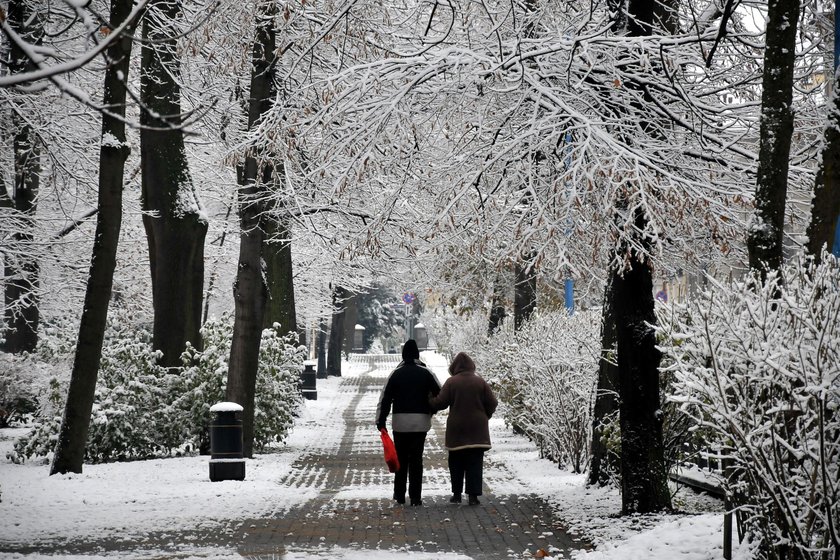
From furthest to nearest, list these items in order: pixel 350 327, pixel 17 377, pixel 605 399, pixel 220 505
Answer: pixel 350 327, pixel 17 377, pixel 605 399, pixel 220 505

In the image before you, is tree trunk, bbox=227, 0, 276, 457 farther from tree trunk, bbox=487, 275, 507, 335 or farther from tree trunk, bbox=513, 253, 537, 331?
tree trunk, bbox=487, 275, 507, 335

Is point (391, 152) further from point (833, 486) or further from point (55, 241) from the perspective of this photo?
point (55, 241)

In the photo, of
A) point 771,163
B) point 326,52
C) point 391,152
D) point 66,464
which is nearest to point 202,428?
point 66,464

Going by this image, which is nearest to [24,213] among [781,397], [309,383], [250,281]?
[250,281]

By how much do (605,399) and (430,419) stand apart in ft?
6.90

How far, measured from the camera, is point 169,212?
58.2 ft

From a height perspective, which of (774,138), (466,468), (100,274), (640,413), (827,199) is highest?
(774,138)

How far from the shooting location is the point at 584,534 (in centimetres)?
999

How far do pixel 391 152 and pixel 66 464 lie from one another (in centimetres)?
614

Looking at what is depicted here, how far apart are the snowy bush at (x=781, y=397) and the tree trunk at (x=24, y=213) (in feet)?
36.6

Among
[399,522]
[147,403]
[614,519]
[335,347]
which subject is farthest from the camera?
[335,347]

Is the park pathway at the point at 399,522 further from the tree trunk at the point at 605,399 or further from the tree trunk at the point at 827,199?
the tree trunk at the point at 827,199

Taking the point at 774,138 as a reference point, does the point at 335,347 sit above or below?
below

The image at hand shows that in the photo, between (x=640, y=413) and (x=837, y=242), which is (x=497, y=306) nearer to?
(x=640, y=413)
